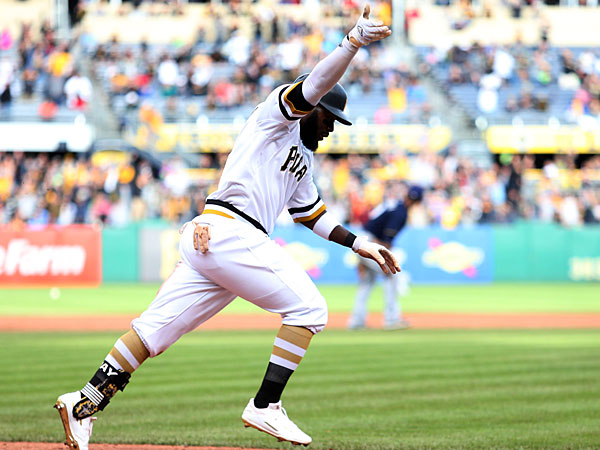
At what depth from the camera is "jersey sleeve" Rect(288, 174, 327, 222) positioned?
19.6 ft

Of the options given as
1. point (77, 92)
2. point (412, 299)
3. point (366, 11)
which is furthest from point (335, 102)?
point (77, 92)

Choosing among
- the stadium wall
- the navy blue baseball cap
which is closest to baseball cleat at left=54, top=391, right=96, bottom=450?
the navy blue baseball cap

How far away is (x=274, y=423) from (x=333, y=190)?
897 inches

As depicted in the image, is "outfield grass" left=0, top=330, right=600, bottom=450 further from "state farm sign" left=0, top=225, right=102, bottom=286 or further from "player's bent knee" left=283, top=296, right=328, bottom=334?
"state farm sign" left=0, top=225, right=102, bottom=286

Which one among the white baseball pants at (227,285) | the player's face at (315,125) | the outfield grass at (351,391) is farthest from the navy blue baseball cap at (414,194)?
the white baseball pants at (227,285)

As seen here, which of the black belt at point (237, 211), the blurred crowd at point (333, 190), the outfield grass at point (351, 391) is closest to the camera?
the black belt at point (237, 211)

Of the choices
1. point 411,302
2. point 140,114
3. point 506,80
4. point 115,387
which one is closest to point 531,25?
point 506,80

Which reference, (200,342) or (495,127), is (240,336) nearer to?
(200,342)

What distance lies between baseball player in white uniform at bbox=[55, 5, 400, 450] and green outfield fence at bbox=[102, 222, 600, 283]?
19.1m

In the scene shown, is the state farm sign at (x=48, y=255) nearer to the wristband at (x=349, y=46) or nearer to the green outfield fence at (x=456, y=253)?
the green outfield fence at (x=456, y=253)

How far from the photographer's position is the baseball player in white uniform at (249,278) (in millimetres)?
5418

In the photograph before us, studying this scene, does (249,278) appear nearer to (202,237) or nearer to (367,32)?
(202,237)

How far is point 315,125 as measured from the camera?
5.70m

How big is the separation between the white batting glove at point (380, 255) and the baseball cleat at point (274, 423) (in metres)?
1.09
